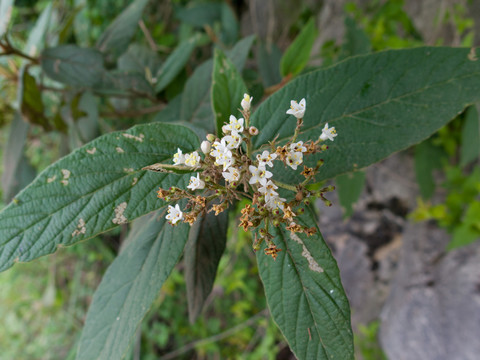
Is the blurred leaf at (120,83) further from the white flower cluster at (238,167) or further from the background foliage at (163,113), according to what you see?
the white flower cluster at (238,167)

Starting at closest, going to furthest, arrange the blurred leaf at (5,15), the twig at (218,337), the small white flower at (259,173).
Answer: the small white flower at (259,173)
the blurred leaf at (5,15)
the twig at (218,337)

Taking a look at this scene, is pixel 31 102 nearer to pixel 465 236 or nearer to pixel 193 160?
pixel 193 160

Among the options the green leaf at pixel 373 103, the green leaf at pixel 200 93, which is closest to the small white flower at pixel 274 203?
the green leaf at pixel 373 103

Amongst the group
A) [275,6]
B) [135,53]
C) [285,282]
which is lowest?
[285,282]

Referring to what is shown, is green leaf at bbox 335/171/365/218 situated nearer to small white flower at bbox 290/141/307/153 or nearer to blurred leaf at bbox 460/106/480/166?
blurred leaf at bbox 460/106/480/166

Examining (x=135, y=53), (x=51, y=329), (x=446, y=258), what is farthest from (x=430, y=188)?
(x=51, y=329)

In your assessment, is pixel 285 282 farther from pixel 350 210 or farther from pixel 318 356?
pixel 350 210
